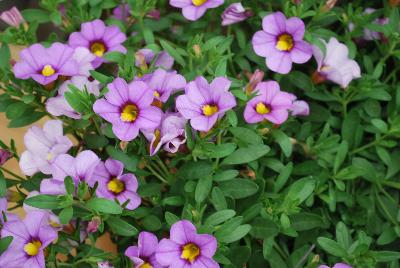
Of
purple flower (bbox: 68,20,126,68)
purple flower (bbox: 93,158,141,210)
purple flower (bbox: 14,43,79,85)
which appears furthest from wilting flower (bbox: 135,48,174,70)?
purple flower (bbox: 93,158,141,210)

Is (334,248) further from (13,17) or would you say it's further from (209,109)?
(13,17)

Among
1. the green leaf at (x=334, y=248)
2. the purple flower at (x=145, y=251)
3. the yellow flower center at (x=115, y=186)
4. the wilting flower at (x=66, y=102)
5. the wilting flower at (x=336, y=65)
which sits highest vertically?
the wilting flower at (x=66, y=102)

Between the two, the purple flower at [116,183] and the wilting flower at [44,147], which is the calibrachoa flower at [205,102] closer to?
the purple flower at [116,183]

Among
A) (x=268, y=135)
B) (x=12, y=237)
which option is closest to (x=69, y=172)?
(x=12, y=237)

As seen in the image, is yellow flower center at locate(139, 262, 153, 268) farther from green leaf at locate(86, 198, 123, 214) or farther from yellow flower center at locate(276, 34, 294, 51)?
yellow flower center at locate(276, 34, 294, 51)

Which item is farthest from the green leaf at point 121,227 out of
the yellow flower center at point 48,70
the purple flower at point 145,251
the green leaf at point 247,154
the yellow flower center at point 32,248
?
the yellow flower center at point 48,70

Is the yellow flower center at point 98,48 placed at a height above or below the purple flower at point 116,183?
above
